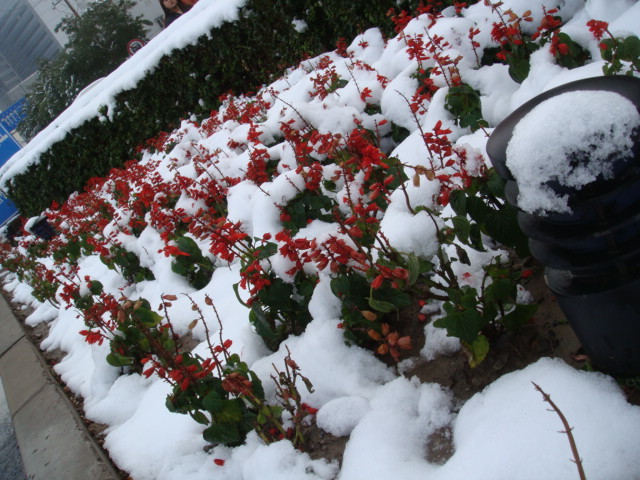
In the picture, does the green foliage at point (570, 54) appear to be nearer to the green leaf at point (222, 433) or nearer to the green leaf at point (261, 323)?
the green leaf at point (261, 323)

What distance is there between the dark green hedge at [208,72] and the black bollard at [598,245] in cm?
394

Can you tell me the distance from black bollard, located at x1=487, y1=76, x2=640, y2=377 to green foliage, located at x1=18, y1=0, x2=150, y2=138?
21513 millimetres

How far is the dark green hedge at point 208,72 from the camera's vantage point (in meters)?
5.11

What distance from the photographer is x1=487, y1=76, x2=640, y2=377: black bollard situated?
34.8 inches

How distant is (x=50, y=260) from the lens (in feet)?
25.1

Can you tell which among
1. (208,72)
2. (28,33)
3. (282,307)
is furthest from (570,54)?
(28,33)

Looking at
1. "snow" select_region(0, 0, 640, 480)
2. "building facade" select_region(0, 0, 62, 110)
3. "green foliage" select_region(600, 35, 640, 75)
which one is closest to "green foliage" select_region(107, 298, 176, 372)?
"snow" select_region(0, 0, 640, 480)

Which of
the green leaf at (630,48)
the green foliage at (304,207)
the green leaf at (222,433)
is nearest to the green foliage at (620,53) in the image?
the green leaf at (630,48)

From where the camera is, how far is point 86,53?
58.9ft

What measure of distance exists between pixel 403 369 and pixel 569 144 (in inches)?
45.1

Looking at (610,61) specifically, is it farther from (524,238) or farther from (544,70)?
(524,238)

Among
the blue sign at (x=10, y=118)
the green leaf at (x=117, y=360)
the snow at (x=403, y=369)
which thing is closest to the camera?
the snow at (x=403, y=369)

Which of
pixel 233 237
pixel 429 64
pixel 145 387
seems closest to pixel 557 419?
pixel 233 237

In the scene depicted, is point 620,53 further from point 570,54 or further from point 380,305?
point 380,305
